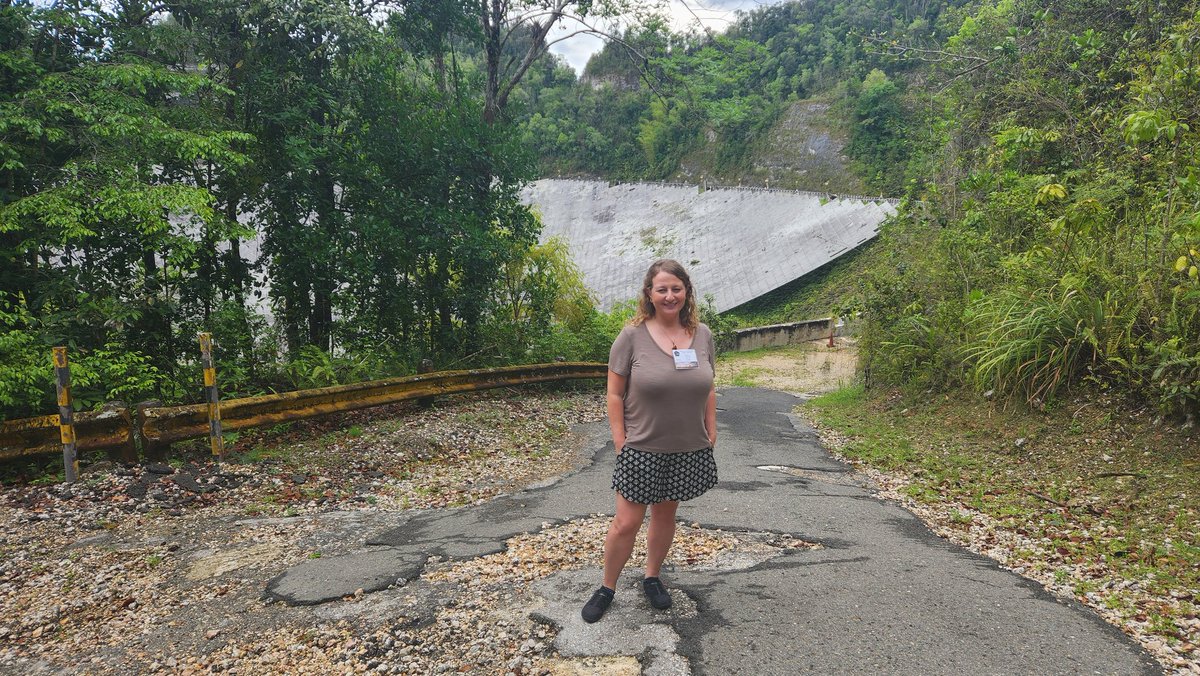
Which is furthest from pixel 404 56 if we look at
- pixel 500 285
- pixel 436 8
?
pixel 500 285

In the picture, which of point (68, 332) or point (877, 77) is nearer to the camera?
point (68, 332)

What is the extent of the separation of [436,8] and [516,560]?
9.91 meters

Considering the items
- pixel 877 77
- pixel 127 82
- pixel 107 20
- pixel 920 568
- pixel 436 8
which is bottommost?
pixel 920 568

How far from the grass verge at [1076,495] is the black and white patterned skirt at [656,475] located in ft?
6.83

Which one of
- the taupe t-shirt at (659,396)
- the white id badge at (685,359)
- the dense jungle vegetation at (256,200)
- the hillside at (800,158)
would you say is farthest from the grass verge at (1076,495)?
the hillside at (800,158)

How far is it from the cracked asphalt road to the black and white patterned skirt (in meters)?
0.60

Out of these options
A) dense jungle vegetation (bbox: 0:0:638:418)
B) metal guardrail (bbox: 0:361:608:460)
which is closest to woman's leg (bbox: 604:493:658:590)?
metal guardrail (bbox: 0:361:608:460)

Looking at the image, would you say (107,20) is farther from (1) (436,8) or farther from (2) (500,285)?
(2) (500,285)

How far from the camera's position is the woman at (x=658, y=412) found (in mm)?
3074

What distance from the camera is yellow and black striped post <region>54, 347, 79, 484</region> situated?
539 centimetres

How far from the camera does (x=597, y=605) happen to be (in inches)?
126

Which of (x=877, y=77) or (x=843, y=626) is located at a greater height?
(x=877, y=77)

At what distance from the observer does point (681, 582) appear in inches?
143

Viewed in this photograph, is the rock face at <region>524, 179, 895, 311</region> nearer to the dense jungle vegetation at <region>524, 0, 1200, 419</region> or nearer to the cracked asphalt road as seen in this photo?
the dense jungle vegetation at <region>524, 0, 1200, 419</region>
